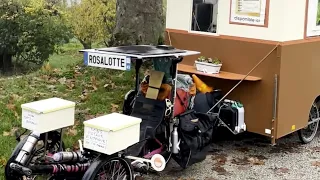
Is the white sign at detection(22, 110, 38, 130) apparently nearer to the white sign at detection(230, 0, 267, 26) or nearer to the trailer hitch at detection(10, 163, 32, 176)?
the trailer hitch at detection(10, 163, 32, 176)

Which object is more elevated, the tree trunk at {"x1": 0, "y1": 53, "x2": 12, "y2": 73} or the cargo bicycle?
the cargo bicycle

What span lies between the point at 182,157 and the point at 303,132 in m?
2.38

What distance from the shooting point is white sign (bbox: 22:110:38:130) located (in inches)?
188

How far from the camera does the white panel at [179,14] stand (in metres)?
7.10

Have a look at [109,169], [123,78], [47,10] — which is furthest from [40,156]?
[47,10]

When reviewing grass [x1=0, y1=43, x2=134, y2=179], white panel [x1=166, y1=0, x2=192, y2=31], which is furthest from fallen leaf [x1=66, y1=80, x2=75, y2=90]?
white panel [x1=166, y1=0, x2=192, y2=31]

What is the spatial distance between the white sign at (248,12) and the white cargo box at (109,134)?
2495mm

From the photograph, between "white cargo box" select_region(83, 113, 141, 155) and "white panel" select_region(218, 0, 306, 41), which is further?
"white panel" select_region(218, 0, 306, 41)

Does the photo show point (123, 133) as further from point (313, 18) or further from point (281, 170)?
point (313, 18)

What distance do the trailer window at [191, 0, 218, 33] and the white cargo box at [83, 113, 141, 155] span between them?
2.72 metres

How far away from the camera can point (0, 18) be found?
2095cm

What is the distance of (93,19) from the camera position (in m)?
20.4

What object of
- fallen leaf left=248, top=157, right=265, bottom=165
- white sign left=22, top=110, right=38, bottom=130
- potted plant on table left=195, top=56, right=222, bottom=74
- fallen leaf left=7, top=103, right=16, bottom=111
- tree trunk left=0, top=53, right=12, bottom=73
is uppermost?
potted plant on table left=195, top=56, right=222, bottom=74

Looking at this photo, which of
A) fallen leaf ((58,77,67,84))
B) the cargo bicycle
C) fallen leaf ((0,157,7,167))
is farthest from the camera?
fallen leaf ((58,77,67,84))
